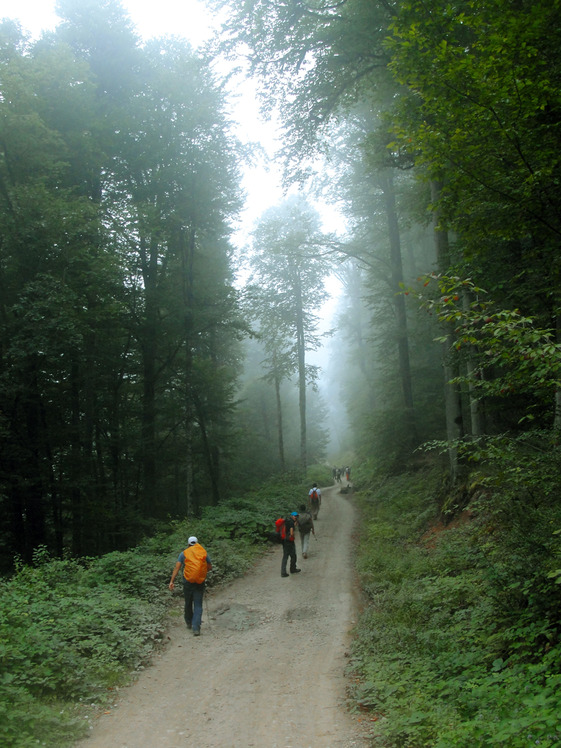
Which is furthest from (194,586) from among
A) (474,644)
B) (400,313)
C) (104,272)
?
(400,313)

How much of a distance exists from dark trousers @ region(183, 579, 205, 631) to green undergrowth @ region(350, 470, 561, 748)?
2842mm

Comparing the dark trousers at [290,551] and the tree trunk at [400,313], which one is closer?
the dark trousers at [290,551]

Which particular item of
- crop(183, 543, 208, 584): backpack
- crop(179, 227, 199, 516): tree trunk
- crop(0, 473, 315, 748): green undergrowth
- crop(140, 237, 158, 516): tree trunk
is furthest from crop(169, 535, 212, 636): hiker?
crop(140, 237, 158, 516): tree trunk

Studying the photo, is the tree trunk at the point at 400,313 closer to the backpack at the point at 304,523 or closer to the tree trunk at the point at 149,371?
the backpack at the point at 304,523

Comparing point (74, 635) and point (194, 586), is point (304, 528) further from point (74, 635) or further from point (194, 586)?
point (74, 635)

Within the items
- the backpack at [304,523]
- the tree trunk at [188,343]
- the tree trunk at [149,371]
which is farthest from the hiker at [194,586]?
the tree trunk at [149,371]

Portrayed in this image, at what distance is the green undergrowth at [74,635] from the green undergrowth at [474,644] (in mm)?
3301

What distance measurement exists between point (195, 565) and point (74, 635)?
2.45 meters

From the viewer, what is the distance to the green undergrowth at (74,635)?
5137 millimetres

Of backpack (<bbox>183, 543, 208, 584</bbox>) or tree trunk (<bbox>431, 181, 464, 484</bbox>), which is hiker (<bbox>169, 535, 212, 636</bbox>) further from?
tree trunk (<bbox>431, 181, 464, 484</bbox>)

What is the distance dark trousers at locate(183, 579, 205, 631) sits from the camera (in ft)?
28.5

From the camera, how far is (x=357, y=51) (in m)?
12.3

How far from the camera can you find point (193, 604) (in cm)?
889

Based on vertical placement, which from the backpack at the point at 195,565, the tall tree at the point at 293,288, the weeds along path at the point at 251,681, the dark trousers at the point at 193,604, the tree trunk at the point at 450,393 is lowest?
the weeds along path at the point at 251,681
